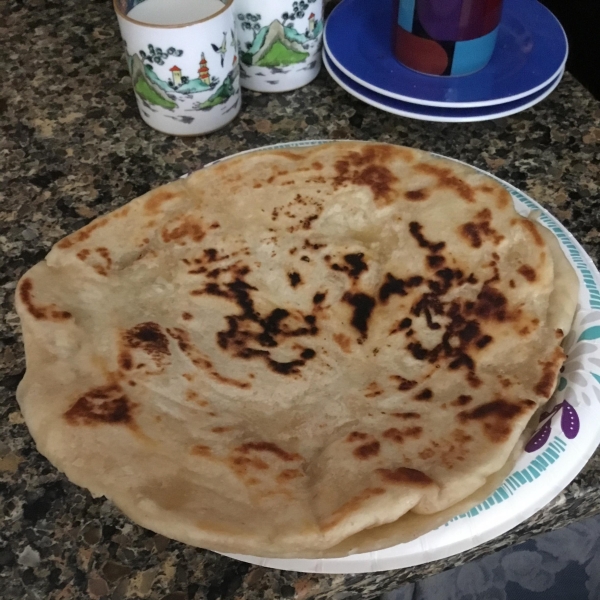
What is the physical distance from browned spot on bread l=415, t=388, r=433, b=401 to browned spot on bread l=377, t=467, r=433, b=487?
98 millimetres

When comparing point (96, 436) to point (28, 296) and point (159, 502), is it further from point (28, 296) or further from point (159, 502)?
point (28, 296)

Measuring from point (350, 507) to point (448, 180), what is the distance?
0.45 metres

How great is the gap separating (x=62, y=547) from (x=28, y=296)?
262mm

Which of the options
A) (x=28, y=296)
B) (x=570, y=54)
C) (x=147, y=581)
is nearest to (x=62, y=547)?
(x=147, y=581)

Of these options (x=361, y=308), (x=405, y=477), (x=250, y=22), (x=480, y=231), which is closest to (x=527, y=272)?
(x=480, y=231)

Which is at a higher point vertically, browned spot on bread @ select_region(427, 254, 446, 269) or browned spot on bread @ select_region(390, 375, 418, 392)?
browned spot on bread @ select_region(427, 254, 446, 269)

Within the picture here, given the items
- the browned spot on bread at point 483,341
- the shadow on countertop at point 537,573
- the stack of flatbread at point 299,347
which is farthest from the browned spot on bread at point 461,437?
the shadow on countertop at point 537,573

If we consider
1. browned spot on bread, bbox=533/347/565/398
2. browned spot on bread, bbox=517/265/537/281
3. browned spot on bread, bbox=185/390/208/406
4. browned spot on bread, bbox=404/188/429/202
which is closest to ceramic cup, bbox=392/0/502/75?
browned spot on bread, bbox=404/188/429/202

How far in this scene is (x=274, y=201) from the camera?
827 millimetres

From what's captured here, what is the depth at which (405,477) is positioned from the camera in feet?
1.78

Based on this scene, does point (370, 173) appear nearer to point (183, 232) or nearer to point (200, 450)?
point (183, 232)

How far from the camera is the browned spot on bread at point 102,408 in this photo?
0.58m

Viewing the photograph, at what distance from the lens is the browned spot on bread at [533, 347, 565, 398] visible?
61cm

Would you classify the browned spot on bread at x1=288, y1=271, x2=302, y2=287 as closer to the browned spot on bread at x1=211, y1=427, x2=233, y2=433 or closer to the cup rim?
the browned spot on bread at x1=211, y1=427, x2=233, y2=433
